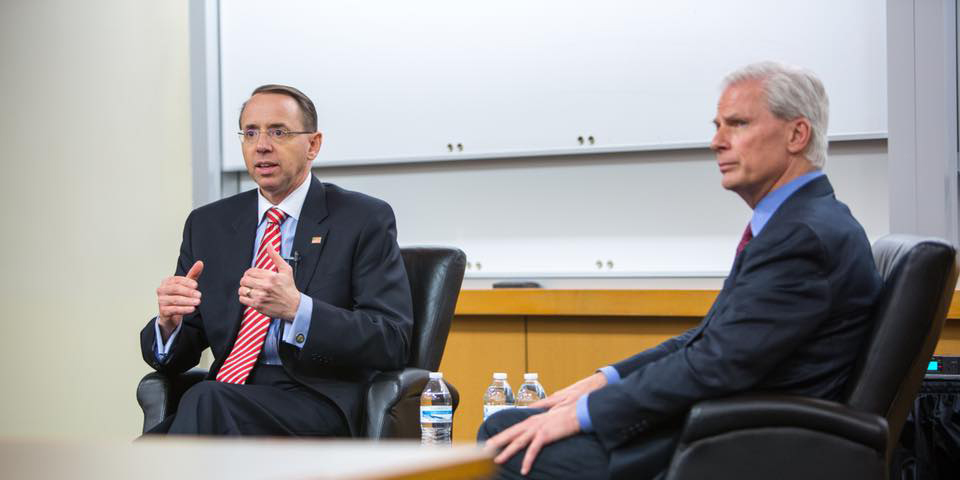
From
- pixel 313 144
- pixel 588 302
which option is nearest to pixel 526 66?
pixel 588 302

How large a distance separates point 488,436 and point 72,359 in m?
3.50

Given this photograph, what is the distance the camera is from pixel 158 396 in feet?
8.97

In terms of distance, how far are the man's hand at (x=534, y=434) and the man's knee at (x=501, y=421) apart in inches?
3.6

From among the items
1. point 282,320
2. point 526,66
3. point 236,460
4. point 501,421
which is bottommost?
point 501,421

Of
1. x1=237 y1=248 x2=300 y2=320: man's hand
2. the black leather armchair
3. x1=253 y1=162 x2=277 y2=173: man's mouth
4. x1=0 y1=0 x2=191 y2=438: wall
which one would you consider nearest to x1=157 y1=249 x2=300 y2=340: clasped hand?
x1=237 y1=248 x2=300 y2=320: man's hand

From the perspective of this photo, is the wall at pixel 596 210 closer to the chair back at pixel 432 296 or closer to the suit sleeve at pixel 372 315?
the chair back at pixel 432 296

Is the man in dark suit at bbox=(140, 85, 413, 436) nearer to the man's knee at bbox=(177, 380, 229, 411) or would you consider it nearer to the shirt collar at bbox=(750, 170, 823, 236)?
the man's knee at bbox=(177, 380, 229, 411)

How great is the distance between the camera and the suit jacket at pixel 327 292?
8.66 ft

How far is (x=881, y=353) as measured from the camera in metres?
1.98

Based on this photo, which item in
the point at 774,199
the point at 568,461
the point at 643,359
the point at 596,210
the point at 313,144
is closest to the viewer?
the point at 568,461

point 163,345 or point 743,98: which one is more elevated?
point 743,98

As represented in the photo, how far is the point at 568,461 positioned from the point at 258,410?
2.70ft

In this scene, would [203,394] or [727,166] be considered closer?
[727,166]

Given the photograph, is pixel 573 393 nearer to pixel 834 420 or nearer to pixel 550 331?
pixel 834 420
